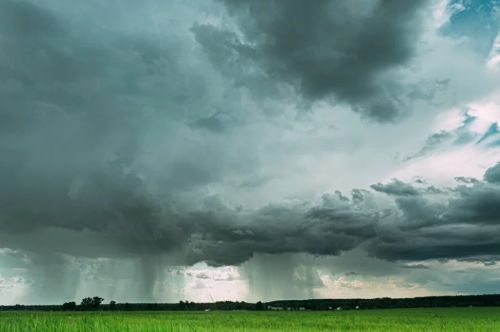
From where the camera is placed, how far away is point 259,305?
531 feet

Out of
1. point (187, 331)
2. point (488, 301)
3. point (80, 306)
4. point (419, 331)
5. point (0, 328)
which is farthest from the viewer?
point (488, 301)

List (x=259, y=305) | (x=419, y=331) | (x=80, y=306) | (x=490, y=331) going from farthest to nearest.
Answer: (x=259, y=305), (x=80, y=306), (x=490, y=331), (x=419, y=331)

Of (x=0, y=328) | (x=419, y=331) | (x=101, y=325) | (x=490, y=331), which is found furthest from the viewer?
(x=490, y=331)

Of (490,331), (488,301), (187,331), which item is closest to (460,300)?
(488,301)

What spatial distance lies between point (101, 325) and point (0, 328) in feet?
7.20

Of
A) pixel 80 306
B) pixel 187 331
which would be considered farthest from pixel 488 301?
pixel 187 331

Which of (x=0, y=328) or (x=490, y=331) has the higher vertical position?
(x=0, y=328)

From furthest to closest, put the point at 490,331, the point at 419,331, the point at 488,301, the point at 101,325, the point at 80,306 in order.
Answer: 1. the point at 488,301
2. the point at 80,306
3. the point at 490,331
4. the point at 419,331
5. the point at 101,325

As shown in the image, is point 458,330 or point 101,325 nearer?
point 101,325

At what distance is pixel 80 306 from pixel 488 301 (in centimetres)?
15297

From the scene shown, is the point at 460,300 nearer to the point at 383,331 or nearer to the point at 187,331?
the point at 383,331

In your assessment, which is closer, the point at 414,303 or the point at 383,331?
the point at 383,331

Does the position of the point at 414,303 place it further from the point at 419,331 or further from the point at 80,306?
the point at 419,331

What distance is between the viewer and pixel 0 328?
409 inches
